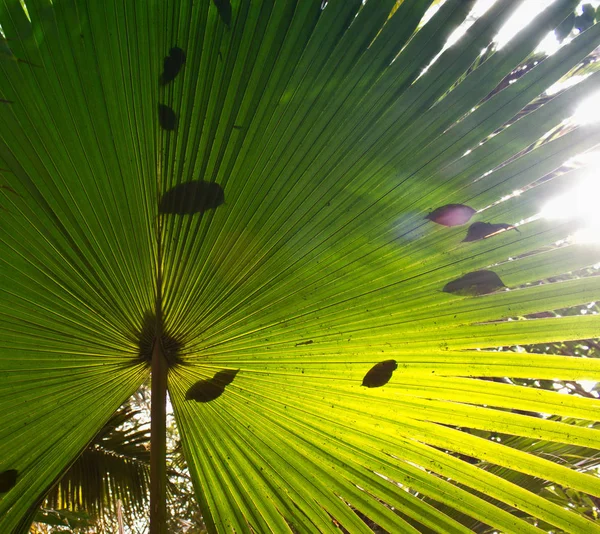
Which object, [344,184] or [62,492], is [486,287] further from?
[62,492]

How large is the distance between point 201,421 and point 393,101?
0.92 metres

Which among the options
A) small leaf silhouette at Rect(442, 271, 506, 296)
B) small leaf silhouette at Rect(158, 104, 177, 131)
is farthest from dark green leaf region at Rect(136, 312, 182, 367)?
small leaf silhouette at Rect(442, 271, 506, 296)

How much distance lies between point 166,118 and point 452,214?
1.87 ft

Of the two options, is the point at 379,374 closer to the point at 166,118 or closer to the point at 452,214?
the point at 452,214

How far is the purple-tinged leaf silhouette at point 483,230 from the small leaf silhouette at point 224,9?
0.57 metres

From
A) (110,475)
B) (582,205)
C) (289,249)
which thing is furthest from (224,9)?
(110,475)

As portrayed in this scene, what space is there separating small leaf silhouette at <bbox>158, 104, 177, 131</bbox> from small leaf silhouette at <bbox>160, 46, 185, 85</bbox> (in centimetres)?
5

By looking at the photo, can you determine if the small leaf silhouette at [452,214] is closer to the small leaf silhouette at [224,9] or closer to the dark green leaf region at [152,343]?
the small leaf silhouette at [224,9]

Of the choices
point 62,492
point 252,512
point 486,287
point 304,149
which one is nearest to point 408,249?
point 486,287

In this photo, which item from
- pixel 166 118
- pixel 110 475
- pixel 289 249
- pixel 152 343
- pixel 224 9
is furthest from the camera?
pixel 110 475

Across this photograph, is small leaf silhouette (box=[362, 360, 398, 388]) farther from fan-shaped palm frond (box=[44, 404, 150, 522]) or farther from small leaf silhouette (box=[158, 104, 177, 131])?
fan-shaped palm frond (box=[44, 404, 150, 522])

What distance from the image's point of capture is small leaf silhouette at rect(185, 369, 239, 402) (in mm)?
1191

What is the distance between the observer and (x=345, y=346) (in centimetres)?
111

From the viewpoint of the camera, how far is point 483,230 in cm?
90
